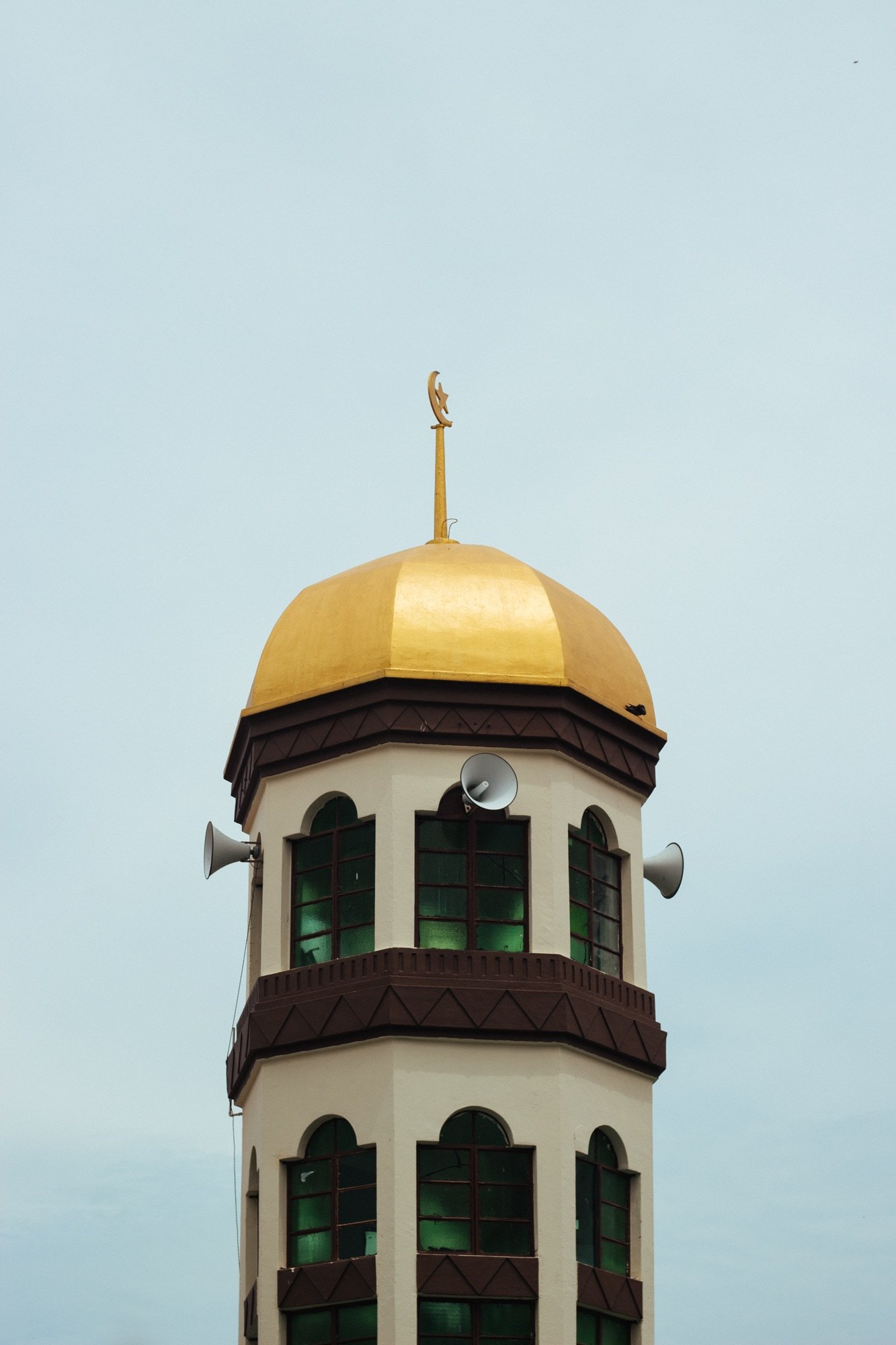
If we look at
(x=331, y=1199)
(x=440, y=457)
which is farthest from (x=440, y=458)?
(x=331, y=1199)

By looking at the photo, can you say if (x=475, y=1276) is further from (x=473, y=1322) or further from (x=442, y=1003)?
(x=442, y=1003)

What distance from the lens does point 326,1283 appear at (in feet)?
139

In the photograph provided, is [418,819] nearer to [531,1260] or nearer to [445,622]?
[445,622]

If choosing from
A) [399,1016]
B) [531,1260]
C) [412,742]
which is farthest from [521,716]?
[531,1260]

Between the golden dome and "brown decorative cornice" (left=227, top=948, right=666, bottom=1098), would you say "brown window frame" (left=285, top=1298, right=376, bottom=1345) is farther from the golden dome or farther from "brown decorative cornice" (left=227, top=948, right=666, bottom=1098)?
the golden dome

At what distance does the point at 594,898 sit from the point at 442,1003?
12.1 feet

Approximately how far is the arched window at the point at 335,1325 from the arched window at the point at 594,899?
21.7ft

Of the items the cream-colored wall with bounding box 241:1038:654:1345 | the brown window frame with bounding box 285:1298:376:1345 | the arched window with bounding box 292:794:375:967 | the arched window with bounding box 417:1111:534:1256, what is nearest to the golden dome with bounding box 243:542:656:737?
the arched window with bounding box 292:794:375:967

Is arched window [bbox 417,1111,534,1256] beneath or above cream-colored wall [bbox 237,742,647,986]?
beneath

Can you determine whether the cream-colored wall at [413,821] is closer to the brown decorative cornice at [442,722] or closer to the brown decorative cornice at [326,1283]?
the brown decorative cornice at [442,722]

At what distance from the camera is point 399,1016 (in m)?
42.9

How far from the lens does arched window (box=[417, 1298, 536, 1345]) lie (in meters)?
41.6

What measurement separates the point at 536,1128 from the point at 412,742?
21.1ft

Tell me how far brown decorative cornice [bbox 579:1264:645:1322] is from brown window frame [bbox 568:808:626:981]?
193 inches
